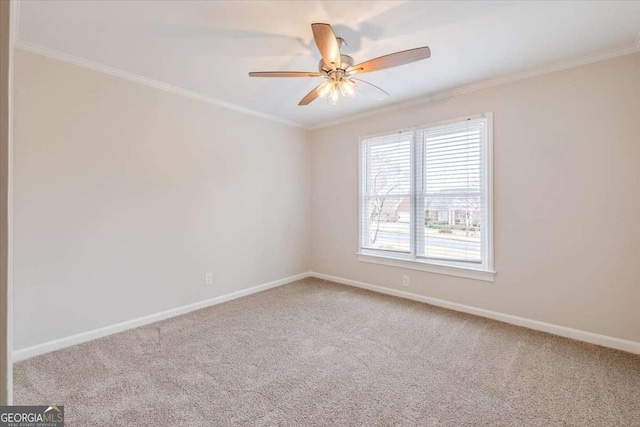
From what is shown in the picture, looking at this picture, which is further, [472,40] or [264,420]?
[472,40]

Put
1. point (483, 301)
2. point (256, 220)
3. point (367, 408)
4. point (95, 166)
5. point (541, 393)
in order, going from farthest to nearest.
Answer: point (256, 220)
point (483, 301)
point (95, 166)
point (541, 393)
point (367, 408)

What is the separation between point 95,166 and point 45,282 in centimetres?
105

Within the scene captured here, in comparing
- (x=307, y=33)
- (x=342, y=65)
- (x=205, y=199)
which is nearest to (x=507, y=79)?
(x=342, y=65)

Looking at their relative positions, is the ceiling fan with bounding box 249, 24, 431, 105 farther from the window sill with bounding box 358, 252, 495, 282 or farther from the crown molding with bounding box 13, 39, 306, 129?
the window sill with bounding box 358, 252, 495, 282

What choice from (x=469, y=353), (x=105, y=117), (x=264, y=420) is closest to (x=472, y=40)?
(x=469, y=353)

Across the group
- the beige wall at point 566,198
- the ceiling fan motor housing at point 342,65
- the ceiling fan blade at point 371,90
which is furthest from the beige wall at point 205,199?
the ceiling fan motor housing at point 342,65

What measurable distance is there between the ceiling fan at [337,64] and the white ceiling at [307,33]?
0.93 feet

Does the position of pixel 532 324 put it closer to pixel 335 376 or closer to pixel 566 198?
pixel 566 198

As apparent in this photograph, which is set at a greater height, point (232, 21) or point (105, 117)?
point (232, 21)

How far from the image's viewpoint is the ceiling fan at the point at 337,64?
1.84 meters

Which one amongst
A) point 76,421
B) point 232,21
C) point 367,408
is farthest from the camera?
point 232,21

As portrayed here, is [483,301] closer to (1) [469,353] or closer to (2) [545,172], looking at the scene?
(1) [469,353]

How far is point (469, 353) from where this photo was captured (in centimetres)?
243

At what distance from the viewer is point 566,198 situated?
270 centimetres
